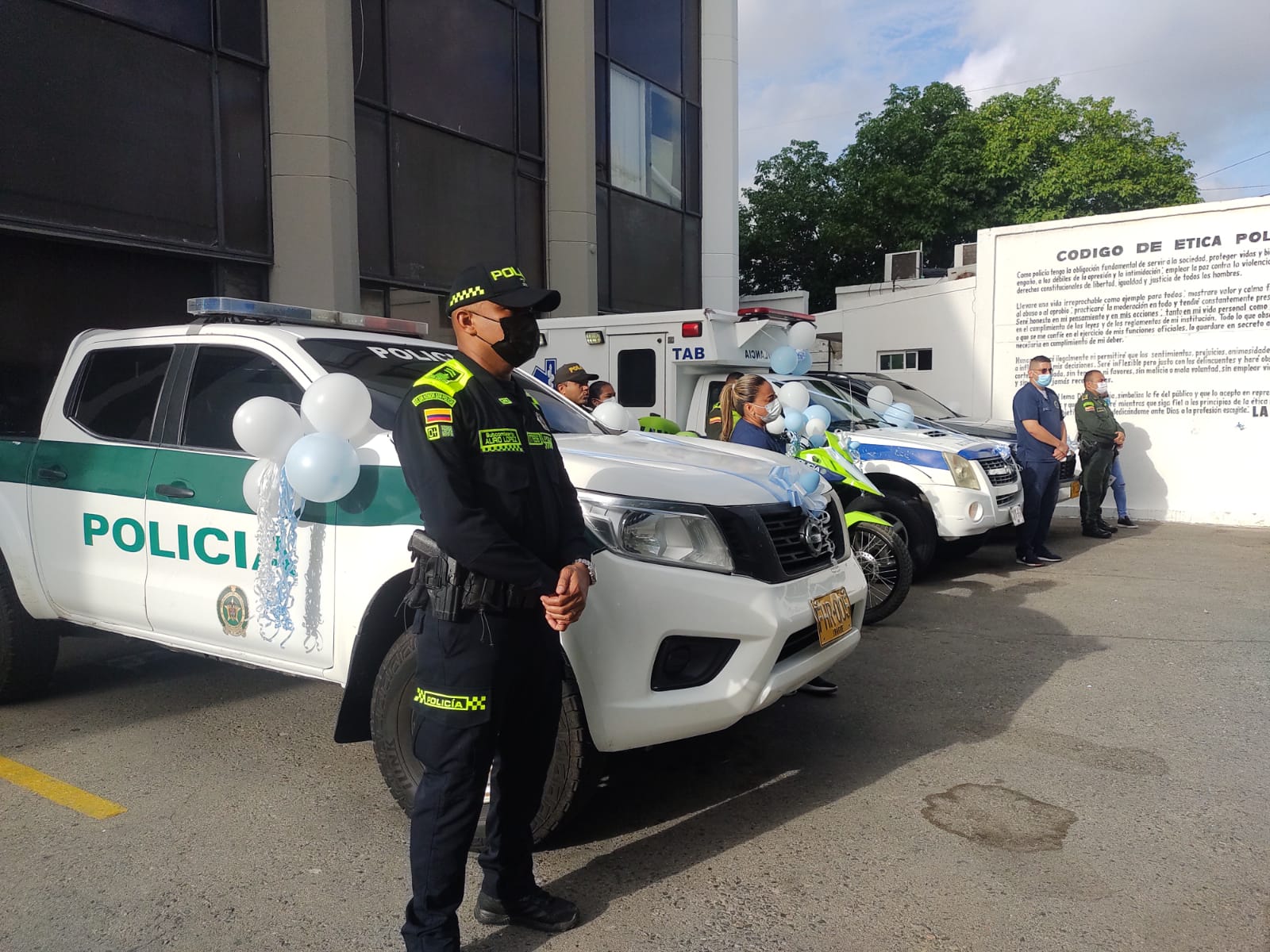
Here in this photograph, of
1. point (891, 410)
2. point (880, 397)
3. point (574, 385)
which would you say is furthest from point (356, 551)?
point (891, 410)

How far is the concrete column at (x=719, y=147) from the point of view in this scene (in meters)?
17.6

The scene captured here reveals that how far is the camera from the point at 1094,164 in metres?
30.7

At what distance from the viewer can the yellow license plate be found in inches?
145

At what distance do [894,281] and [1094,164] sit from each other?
1172 cm

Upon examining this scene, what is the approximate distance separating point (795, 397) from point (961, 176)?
93.5 feet

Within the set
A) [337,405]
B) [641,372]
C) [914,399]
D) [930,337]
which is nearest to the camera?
[337,405]

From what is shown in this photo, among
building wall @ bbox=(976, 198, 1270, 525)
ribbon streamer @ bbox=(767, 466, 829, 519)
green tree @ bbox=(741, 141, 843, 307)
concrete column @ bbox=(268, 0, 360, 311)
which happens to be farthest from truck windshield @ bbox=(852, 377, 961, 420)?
green tree @ bbox=(741, 141, 843, 307)

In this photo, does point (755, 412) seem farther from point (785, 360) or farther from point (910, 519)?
point (910, 519)

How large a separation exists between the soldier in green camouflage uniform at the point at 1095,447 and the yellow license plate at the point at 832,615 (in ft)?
25.9

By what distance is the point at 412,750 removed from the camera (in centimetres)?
309

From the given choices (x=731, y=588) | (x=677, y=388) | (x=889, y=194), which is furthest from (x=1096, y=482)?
(x=889, y=194)

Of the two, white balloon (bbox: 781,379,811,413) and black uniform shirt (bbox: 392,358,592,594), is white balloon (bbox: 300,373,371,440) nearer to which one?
black uniform shirt (bbox: 392,358,592,594)

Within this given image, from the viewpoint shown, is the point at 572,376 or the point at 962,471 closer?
the point at 572,376

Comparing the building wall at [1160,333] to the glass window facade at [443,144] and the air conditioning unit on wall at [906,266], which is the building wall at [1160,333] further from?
the air conditioning unit on wall at [906,266]
